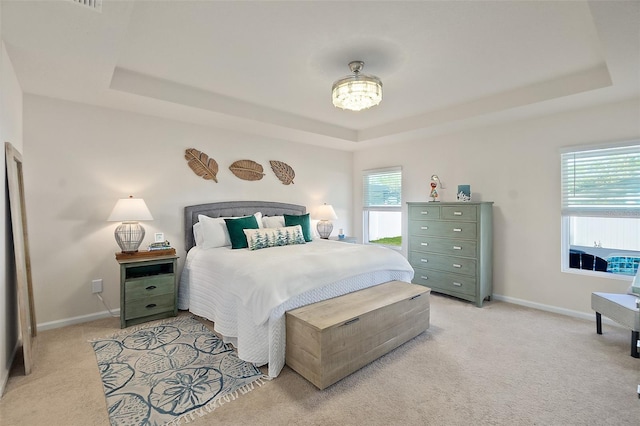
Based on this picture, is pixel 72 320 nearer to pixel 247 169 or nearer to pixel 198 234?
pixel 198 234

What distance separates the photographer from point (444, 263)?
4.05 metres

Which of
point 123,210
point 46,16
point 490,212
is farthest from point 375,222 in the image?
point 46,16

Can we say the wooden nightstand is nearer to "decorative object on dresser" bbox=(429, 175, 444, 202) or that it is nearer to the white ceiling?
the white ceiling

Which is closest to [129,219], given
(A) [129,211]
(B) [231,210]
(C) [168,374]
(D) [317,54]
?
(A) [129,211]

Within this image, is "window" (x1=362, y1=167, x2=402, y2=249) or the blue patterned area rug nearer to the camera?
the blue patterned area rug

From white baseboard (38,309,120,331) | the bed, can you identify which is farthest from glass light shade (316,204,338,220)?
white baseboard (38,309,120,331)

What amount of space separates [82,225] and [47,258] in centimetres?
43

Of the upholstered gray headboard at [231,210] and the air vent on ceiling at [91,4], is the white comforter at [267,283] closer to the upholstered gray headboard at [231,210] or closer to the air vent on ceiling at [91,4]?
the upholstered gray headboard at [231,210]

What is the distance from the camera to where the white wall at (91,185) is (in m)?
2.97

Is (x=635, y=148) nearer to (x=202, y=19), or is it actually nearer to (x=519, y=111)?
(x=519, y=111)

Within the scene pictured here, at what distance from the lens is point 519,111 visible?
342 cm

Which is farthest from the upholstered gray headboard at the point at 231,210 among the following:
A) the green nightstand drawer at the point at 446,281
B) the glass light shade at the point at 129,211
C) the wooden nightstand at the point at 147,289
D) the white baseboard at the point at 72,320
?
the green nightstand drawer at the point at 446,281

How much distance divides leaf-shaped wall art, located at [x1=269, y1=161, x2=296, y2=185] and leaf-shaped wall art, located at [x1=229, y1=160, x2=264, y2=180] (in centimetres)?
26

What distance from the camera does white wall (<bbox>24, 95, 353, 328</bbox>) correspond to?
2971 mm
